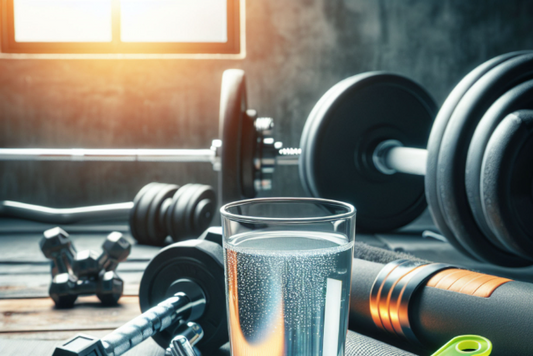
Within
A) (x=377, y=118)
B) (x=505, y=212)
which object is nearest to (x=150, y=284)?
(x=505, y=212)

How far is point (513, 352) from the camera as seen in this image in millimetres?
489

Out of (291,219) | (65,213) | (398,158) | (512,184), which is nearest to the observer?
(291,219)

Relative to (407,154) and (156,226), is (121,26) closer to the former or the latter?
(156,226)

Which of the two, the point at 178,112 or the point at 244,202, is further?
the point at 178,112

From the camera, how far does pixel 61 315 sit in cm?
81

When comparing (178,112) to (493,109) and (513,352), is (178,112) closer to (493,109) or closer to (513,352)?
(493,109)

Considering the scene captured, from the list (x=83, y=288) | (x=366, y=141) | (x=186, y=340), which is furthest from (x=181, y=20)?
(x=186, y=340)

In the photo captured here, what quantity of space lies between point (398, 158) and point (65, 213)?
1291mm

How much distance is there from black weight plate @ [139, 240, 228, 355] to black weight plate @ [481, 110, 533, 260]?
0.49 metres

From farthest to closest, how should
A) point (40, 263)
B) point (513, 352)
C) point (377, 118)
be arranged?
point (377, 118), point (40, 263), point (513, 352)

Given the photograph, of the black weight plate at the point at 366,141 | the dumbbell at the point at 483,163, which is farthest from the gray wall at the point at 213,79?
the dumbbell at the point at 483,163

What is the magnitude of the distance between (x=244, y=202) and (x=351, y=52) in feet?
7.48

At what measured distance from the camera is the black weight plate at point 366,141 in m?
1.49

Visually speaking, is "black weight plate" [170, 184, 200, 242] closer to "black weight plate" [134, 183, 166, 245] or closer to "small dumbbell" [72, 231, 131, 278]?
"black weight plate" [134, 183, 166, 245]
